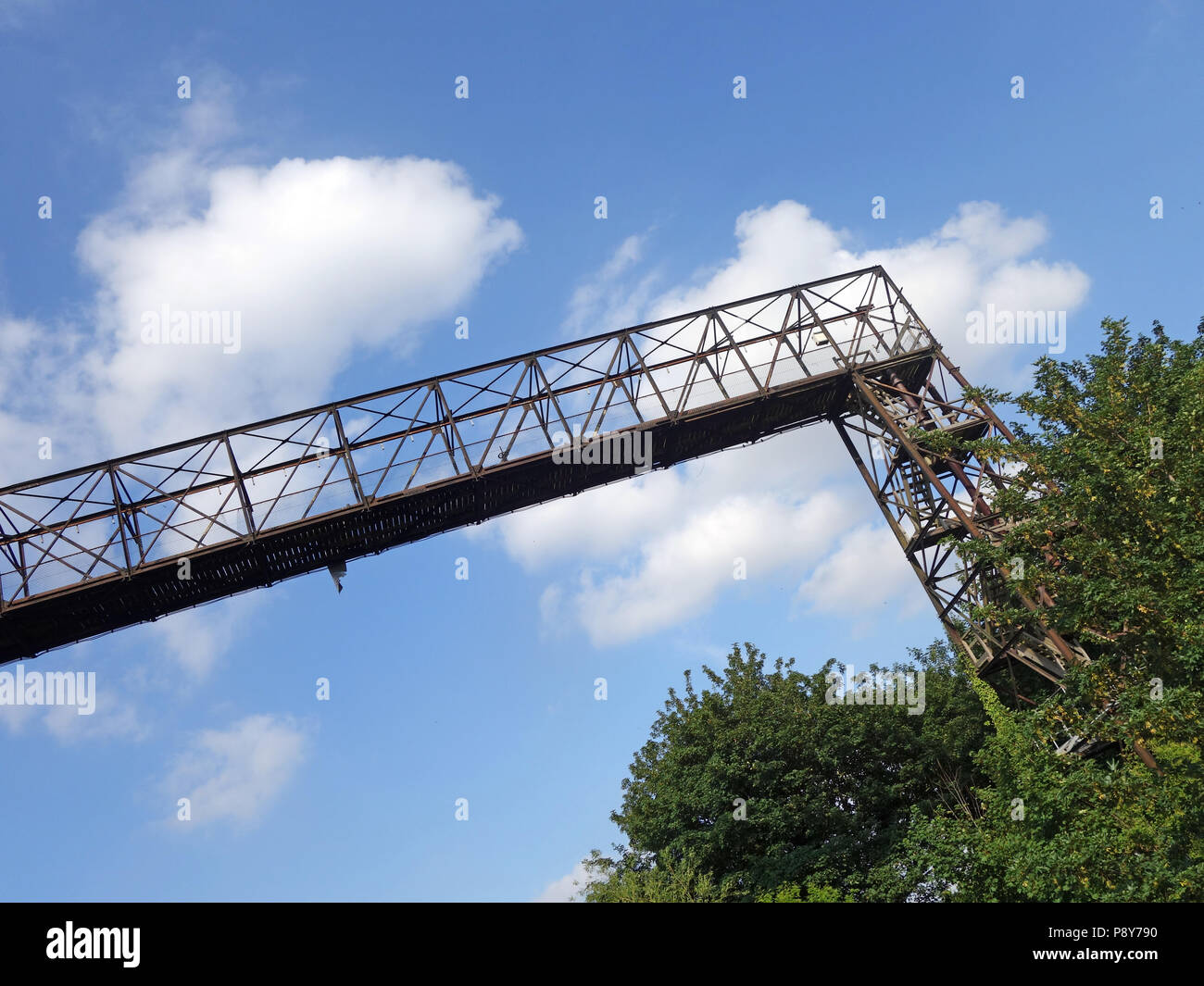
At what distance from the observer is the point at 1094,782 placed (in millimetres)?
13375

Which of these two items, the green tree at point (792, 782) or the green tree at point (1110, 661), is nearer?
the green tree at point (1110, 661)

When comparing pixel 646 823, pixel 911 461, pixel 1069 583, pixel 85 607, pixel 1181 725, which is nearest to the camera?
pixel 1181 725

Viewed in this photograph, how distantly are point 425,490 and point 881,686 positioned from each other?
1578 centimetres

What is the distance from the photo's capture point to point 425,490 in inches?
778

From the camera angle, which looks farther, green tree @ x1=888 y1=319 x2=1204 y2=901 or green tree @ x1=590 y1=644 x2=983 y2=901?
green tree @ x1=590 y1=644 x2=983 y2=901

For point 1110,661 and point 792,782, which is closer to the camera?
point 1110,661
